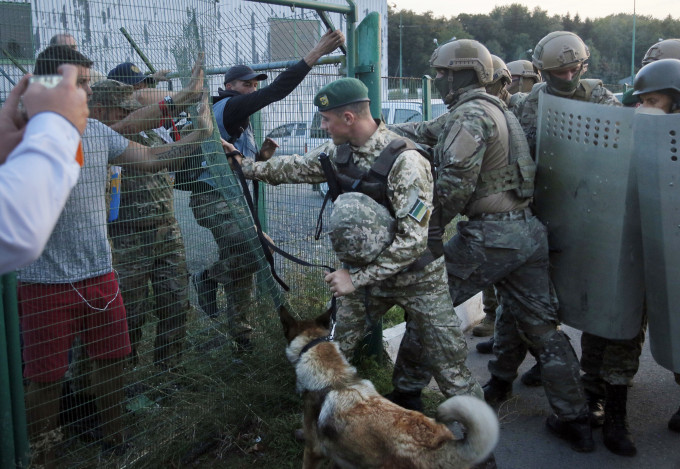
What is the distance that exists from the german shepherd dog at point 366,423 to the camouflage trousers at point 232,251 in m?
0.74

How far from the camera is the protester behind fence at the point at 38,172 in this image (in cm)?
132

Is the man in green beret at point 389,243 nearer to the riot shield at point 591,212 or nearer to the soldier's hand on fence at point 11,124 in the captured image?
the riot shield at point 591,212

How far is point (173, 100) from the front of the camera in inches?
127

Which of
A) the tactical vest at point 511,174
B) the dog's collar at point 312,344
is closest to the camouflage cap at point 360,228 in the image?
the dog's collar at point 312,344

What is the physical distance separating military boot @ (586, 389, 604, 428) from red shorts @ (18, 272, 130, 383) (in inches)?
122

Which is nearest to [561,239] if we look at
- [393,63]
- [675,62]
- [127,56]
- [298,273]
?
[675,62]

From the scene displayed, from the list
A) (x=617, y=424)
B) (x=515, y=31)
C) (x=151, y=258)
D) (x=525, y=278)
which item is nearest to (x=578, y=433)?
(x=617, y=424)

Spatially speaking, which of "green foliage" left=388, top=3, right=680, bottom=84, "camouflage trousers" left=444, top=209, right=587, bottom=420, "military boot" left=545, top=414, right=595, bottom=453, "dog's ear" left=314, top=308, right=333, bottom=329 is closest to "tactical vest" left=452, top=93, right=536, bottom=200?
"camouflage trousers" left=444, top=209, right=587, bottom=420

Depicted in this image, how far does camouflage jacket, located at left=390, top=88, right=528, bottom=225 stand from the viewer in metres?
3.56

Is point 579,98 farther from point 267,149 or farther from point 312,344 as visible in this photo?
point 312,344

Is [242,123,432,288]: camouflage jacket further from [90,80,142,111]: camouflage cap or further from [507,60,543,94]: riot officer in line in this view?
[507,60,543,94]: riot officer in line

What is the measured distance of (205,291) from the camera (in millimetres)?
3781

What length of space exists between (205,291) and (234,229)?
0.44m

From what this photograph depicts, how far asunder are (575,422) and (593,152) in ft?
5.55
